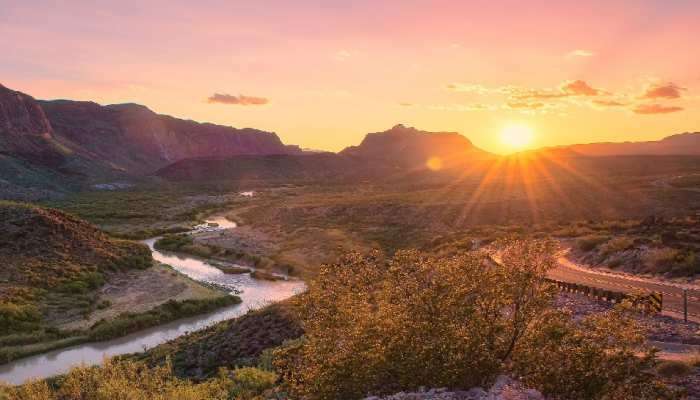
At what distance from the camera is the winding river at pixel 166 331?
96.6 feet

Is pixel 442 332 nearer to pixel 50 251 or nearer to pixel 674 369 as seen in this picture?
pixel 674 369

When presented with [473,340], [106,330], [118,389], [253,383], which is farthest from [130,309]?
[473,340]

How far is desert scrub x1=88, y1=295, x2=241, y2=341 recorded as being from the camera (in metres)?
34.3

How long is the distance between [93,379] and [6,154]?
166 metres

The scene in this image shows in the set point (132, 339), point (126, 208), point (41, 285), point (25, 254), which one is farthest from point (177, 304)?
point (126, 208)

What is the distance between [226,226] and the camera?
288 ft

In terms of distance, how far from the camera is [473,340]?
12039 millimetres

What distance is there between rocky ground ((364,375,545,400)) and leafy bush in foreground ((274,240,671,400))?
0.26 m

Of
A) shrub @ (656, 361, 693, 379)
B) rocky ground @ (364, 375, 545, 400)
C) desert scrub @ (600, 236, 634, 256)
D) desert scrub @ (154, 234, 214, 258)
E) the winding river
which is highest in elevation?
rocky ground @ (364, 375, 545, 400)

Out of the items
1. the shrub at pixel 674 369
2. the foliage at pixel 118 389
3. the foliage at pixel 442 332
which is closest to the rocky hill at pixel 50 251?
the foliage at pixel 118 389

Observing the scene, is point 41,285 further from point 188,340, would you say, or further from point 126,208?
point 126,208

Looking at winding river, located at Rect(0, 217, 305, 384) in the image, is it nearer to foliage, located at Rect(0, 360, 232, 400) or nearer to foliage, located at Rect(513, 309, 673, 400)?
foliage, located at Rect(0, 360, 232, 400)

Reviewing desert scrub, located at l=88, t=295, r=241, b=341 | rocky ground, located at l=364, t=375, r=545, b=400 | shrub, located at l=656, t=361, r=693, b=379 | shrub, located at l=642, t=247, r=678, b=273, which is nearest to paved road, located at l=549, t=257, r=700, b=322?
shrub, located at l=642, t=247, r=678, b=273

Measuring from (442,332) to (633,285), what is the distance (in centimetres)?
2010
